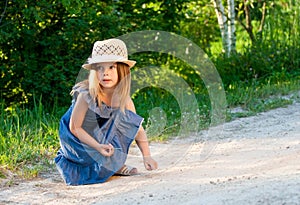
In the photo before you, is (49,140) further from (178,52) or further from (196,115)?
(178,52)

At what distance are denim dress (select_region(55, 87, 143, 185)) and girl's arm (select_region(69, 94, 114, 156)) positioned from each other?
53 millimetres

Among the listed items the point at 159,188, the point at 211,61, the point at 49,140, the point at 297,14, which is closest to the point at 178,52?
the point at 211,61

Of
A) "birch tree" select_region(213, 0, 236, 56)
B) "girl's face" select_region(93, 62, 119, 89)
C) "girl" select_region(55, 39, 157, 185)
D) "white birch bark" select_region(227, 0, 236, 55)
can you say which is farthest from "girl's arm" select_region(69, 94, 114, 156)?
"birch tree" select_region(213, 0, 236, 56)

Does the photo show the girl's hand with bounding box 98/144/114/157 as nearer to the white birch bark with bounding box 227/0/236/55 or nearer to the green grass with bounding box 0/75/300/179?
the green grass with bounding box 0/75/300/179

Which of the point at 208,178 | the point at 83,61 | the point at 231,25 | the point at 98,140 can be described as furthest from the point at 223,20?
the point at 208,178

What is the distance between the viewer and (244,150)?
5.39 metres

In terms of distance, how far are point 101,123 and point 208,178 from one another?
0.91m

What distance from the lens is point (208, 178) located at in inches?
170

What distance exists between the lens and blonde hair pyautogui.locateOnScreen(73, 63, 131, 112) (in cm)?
459

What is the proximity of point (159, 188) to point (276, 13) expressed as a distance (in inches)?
249

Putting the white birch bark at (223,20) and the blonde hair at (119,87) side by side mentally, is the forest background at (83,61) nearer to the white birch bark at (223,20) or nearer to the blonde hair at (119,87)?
the white birch bark at (223,20)

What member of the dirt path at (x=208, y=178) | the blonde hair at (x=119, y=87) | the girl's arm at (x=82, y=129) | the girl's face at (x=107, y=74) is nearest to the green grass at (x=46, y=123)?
the dirt path at (x=208, y=178)

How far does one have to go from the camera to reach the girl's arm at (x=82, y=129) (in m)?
4.53

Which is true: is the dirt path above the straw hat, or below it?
below
